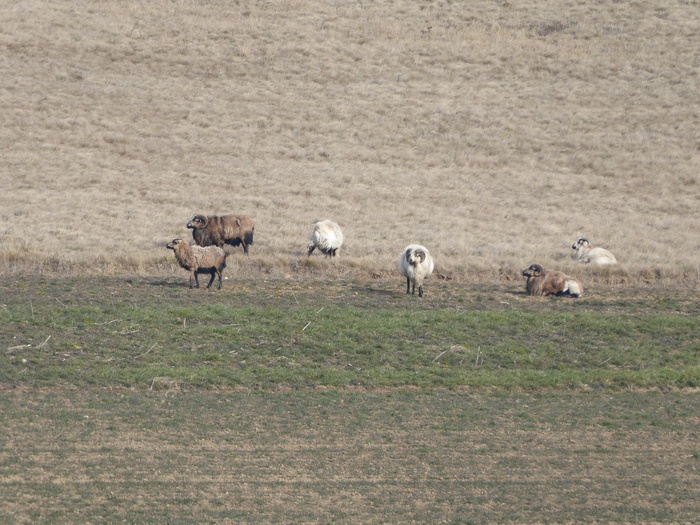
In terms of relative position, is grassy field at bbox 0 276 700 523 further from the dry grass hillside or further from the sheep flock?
the dry grass hillside

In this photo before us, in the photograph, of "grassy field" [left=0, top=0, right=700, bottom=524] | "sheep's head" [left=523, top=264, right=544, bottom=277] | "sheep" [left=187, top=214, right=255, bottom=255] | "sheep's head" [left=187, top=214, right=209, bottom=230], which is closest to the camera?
"grassy field" [left=0, top=0, right=700, bottom=524]

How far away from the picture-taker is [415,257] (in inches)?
888

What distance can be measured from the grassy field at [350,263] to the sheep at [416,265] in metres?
0.51

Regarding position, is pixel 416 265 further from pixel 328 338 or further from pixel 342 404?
pixel 342 404

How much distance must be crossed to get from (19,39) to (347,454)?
4430cm

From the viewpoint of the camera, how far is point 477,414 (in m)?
14.8

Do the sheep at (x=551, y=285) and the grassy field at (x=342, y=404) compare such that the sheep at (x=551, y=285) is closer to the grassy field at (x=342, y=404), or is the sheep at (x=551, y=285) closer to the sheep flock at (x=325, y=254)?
the sheep flock at (x=325, y=254)

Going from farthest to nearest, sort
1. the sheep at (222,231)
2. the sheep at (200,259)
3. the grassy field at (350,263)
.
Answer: the sheep at (222,231) → the sheep at (200,259) → the grassy field at (350,263)

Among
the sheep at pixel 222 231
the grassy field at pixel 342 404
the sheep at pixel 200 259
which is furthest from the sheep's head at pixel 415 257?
the sheep at pixel 222 231

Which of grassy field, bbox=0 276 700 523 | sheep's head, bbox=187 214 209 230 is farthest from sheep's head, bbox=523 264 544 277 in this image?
sheep's head, bbox=187 214 209 230

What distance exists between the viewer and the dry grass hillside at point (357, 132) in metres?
30.6

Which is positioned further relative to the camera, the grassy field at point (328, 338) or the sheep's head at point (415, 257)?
the sheep's head at point (415, 257)

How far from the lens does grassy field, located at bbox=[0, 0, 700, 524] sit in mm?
11711

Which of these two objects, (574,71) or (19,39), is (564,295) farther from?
(19,39)
